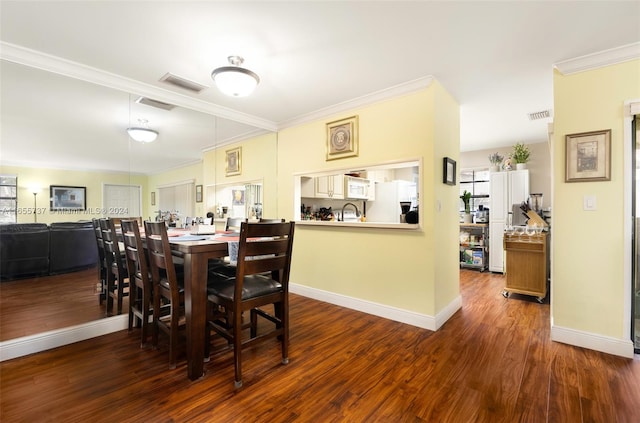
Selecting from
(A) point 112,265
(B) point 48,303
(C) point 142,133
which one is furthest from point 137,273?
(C) point 142,133

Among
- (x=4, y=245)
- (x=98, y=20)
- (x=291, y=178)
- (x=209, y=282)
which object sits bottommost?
(x=209, y=282)

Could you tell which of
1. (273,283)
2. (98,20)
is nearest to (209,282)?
(273,283)

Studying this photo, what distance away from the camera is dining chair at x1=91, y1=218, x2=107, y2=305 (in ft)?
8.80

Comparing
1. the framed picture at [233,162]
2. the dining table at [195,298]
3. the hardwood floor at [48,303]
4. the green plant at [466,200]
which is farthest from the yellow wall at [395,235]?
the green plant at [466,200]

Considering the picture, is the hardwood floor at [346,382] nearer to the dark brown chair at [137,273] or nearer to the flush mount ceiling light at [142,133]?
the dark brown chair at [137,273]

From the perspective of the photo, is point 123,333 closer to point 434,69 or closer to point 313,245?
point 313,245

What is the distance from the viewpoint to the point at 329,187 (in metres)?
4.65

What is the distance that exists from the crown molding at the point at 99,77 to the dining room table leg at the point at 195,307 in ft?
6.43

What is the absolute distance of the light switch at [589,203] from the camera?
7.56ft

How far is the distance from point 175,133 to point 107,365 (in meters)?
2.40

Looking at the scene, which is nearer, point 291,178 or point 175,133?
point 175,133

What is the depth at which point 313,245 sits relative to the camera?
3727mm

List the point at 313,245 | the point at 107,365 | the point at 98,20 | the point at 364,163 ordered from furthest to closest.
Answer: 1. the point at 313,245
2. the point at 364,163
3. the point at 107,365
4. the point at 98,20

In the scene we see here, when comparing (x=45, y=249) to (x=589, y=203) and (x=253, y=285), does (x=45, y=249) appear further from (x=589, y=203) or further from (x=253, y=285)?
(x=589, y=203)
